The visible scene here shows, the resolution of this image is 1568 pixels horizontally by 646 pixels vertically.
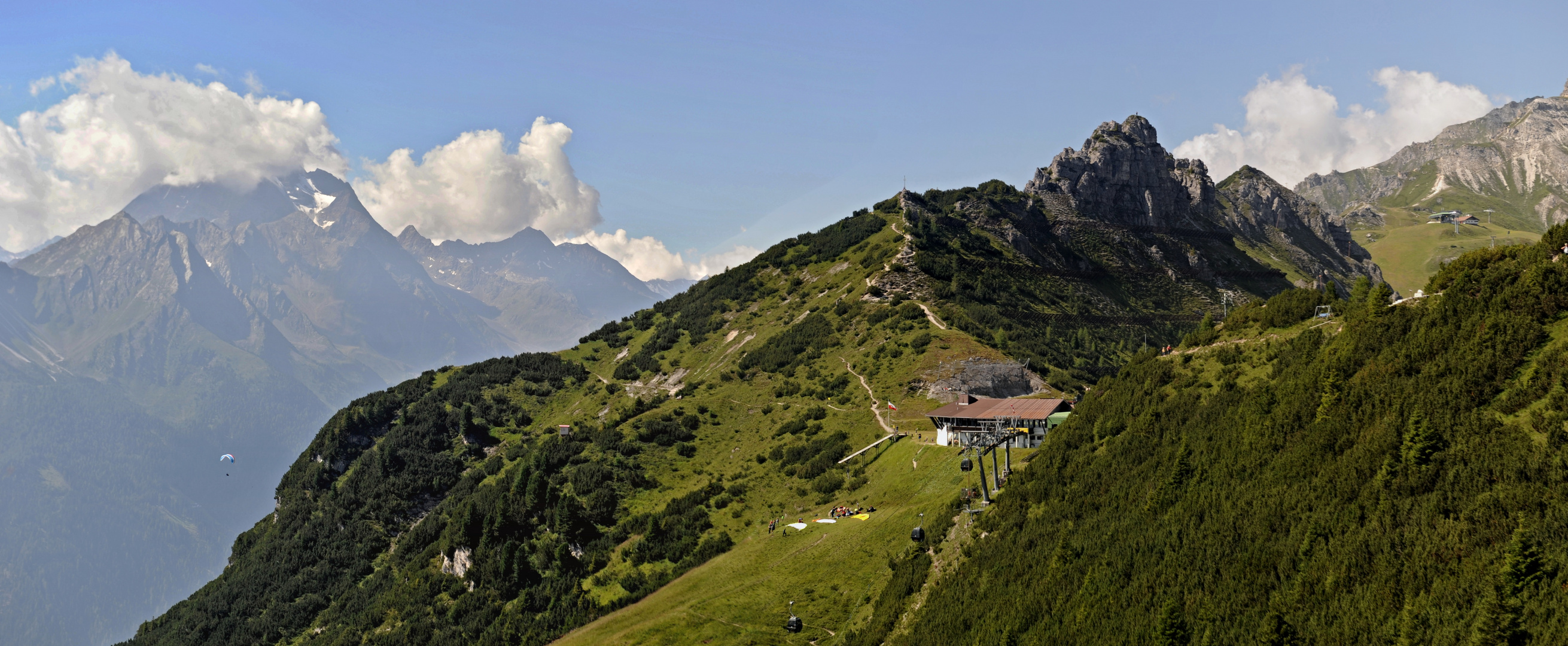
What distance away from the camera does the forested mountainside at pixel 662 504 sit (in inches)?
3346

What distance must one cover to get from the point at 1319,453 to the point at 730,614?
168 feet

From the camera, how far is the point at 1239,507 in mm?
52938

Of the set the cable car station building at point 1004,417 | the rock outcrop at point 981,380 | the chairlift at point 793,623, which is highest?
the rock outcrop at point 981,380

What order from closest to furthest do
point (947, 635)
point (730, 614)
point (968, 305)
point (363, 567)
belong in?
point (947, 635)
point (730, 614)
point (363, 567)
point (968, 305)

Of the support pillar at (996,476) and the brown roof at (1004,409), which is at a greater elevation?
the brown roof at (1004,409)

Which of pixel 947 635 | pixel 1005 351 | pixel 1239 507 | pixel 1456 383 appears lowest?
pixel 947 635

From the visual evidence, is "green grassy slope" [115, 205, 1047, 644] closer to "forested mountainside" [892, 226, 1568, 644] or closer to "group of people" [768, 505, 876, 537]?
"group of people" [768, 505, 876, 537]

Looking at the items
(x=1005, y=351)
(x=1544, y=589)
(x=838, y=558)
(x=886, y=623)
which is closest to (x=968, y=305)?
(x=1005, y=351)

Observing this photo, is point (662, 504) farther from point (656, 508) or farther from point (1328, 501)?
point (1328, 501)

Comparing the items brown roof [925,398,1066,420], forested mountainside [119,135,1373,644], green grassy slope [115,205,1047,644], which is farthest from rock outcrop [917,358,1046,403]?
brown roof [925,398,1066,420]

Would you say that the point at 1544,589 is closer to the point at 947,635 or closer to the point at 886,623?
the point at 947,635

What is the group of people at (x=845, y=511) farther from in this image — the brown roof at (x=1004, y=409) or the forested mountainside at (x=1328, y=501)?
the forested mountainside at (x=1328, y=501)

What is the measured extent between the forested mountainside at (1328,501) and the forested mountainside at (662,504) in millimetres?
13357

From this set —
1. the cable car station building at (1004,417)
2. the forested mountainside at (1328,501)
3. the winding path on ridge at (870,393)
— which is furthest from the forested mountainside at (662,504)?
the forested mountainside at (1328,501)
